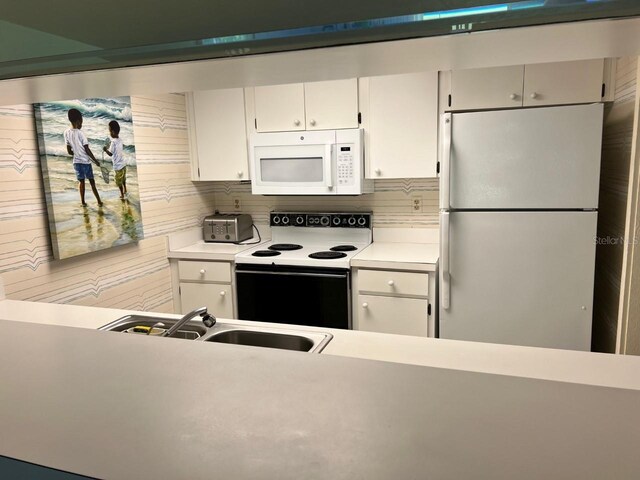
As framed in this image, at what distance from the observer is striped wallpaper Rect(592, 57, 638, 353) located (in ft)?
7.45

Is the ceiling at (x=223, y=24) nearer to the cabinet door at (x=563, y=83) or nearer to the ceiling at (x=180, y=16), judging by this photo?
the ceiling at (x=180, y=16)

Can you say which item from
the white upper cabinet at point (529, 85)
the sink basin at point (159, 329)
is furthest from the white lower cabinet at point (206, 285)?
the white upper cabinet at point (529, 85)

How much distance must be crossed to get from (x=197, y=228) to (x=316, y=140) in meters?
1.21

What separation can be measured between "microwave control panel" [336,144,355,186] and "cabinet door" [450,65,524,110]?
0.71 m

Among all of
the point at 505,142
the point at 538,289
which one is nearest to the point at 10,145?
the point at 505,142

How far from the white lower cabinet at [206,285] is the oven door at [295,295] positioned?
0.11 m

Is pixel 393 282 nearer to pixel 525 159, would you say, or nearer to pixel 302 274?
pixel 302 274

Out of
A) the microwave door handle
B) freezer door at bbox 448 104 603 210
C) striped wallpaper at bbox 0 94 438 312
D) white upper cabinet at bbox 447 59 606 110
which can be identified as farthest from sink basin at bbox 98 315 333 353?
white upper cabinet at bbox 447 59 606 110

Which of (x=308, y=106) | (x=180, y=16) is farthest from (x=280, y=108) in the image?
(x=180, y=16)

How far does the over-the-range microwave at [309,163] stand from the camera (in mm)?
2971

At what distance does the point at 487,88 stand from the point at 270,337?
186cm

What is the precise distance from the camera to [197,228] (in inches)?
140

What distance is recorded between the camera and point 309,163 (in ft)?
10.1

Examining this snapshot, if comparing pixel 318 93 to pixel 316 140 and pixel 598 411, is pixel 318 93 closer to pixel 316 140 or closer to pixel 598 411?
pixel 316 140
